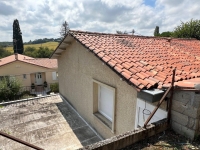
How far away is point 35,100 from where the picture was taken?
14.8 metres

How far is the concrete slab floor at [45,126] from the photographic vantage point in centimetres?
810

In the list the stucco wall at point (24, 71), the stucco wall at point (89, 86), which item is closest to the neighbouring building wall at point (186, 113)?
the stucco wall at point (89, 86)

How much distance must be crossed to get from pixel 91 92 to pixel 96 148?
595 centimetres

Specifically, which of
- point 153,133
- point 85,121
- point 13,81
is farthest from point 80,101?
point 13,81

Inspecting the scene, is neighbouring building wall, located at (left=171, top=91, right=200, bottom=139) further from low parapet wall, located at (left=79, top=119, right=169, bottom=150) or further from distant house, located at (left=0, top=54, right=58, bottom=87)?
distant house, located at (left=0, top=54, right=58, bottom=87)

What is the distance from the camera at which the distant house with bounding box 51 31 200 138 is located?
14.8ft

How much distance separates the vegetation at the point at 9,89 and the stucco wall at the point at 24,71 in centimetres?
537

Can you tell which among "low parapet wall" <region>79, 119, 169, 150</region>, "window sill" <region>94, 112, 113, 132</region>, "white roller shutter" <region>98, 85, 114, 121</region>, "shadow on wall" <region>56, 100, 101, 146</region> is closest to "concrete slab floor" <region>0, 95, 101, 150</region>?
"shadow on wall" <region>56, 100, 101, 146</region>

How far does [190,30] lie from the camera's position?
2423 cm

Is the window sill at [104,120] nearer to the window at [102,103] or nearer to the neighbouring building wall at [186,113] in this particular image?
the window at [102,103]

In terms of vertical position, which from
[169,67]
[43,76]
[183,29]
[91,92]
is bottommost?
[43,76]

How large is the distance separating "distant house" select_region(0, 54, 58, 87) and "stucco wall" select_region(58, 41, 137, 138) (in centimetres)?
2655

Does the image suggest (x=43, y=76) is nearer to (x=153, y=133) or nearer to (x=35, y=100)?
(x=35, y=100)

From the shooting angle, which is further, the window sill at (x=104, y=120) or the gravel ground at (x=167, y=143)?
the window sill at (x=104, y=120)
